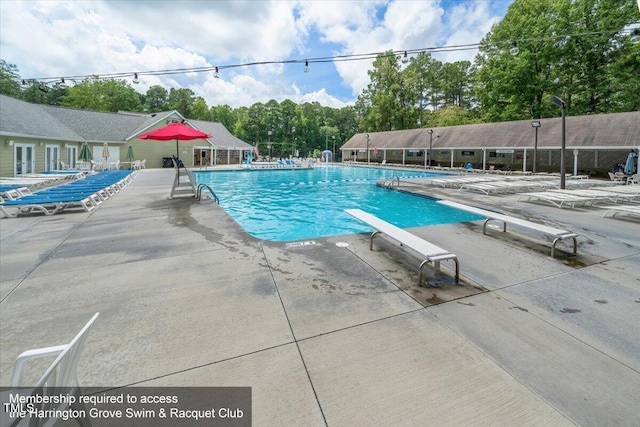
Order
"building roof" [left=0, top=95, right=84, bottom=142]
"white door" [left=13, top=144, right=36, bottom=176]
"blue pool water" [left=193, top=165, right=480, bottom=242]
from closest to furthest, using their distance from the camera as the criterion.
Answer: "blue pool water" [left=193, top=165, right=480, bottom=242] < "building roof" [left=0, top=95, right=84, bottom=142] < "white door" [left=13, top=144, right=36, bottom=176]

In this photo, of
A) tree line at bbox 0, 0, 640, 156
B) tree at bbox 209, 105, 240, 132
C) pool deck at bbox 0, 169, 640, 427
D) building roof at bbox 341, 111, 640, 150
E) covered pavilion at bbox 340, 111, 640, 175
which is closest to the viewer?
pool deck at bbox 0, 169, 640, 427

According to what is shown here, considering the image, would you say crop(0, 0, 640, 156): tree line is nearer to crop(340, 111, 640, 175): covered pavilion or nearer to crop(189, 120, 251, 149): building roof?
crop(340, 111, 640, 175): covered pavilion

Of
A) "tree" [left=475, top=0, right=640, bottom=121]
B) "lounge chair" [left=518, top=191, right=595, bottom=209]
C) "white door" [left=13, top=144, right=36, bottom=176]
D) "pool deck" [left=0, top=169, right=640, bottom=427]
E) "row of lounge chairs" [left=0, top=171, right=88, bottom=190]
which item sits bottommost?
"pool deck" [left=0, top=169, right=640, bottom=427]

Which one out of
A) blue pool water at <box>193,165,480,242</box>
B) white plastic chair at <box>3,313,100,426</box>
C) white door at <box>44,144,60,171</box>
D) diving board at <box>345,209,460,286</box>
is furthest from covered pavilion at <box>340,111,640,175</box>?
white door at <box>44,144,60,171</box>

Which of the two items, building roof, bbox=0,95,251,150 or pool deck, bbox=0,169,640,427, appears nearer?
pool deck, bbox=0,169,640,427

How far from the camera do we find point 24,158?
16.2 meters

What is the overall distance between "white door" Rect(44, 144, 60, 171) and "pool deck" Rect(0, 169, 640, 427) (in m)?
17.0

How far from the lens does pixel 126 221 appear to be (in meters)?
7.68

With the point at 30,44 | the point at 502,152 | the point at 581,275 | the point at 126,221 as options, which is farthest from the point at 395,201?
the point at 502,152

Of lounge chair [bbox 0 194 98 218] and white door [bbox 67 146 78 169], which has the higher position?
white door [bbox 67 146 78 169]

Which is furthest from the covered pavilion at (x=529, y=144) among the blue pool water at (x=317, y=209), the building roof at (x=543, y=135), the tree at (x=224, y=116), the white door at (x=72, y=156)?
the tree at (x=224, y=116)

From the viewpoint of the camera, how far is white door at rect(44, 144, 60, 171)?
61.1 ft

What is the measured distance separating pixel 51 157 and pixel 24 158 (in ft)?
11.7

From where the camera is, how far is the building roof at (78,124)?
1598 cm
